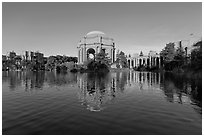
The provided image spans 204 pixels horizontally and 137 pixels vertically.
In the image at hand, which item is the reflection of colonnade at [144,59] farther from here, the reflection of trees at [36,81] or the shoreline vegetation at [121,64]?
the reflection of trees at [36,81]

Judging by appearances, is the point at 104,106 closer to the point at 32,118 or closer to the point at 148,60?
the point at 32,118

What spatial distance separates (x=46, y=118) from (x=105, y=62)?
73.9 m

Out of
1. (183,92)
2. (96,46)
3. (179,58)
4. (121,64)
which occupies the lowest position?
(183,92)

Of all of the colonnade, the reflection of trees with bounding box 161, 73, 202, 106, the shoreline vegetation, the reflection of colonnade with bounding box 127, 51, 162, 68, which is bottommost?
the reflection of trees with bounding box 161, 73, 202, 106

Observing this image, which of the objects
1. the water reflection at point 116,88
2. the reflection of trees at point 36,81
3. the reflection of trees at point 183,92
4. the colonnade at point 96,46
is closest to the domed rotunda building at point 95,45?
the colonnade at point 96,46

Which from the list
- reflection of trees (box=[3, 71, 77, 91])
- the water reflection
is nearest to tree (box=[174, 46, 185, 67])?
the water reflection

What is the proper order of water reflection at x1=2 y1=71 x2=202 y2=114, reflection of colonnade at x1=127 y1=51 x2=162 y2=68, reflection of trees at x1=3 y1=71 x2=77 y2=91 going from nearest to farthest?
water reflection at x1=2 y1=71 x2=202 y2=114 < reflection of trees at x1=3 y1=71 x2=77 y2=91 < reflection of colonnade at x1=127 y1=51 x2=162 y2=68

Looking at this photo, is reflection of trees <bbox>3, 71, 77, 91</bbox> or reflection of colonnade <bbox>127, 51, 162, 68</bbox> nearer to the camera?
reflection of trees <bbox>3, 71, 77, 91</bbox>

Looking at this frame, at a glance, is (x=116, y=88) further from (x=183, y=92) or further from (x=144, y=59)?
(x=144, y=59)

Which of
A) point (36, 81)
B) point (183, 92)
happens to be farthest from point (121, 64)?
point (183, 92)

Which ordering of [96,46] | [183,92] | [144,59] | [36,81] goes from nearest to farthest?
[183,92], [36,81], [96,46], [144,59]

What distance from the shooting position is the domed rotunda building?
104312 millimetres

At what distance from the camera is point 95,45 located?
104125mm

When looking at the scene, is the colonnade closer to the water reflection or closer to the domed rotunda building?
the domed rotunda building
